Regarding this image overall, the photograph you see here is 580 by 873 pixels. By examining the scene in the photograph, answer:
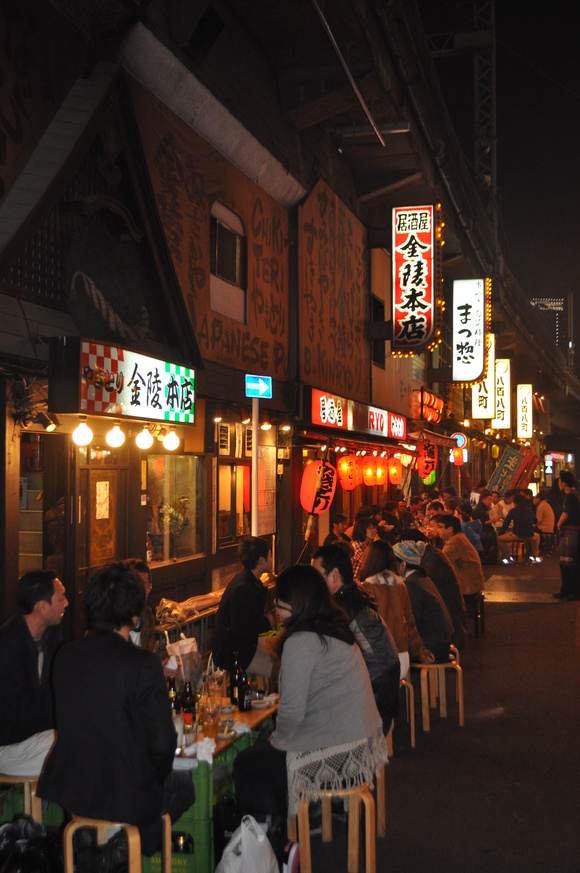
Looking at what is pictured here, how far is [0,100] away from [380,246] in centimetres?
1427

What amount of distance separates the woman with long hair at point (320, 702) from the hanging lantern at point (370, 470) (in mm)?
13548

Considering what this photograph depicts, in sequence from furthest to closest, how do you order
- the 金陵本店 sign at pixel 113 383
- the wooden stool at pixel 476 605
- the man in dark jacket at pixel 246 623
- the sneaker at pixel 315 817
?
the wooden stool at pixel 476 605 → the man in dark jacket at pixel 246 623 → the 金陵本店 sign at pixel 113 383 → the sneaker at pixel 315 817

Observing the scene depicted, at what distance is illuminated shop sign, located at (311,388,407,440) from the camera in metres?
15.2

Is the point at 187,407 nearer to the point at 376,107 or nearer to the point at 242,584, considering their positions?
the point at 242,584

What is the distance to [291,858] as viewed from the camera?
5043mm

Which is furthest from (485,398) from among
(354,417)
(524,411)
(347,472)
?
(347,472)

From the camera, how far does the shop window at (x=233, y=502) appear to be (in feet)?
42.1

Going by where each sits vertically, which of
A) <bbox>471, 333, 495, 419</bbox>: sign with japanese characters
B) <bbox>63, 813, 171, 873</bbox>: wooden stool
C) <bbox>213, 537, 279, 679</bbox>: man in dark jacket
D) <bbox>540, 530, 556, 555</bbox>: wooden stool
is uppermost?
<bbox>471, 333, 495, 419</bbox>: sign with japanese characters

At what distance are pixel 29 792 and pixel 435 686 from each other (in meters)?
5.31

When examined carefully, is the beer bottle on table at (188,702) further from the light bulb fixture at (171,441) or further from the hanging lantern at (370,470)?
the hanging lantern at (370,470)

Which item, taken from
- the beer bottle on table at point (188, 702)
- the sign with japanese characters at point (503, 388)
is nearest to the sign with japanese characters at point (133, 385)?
the beer bottle on table at point (188, 702)

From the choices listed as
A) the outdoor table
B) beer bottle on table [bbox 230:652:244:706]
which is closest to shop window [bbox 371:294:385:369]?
beer bottle on table [bbox 230:652:244:706]

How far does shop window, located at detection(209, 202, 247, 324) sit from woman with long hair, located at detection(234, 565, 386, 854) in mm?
7377

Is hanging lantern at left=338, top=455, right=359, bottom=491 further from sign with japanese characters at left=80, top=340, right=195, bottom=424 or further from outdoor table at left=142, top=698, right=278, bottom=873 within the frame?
outdoor table at left=142, top=698, right=278, bottom=873
